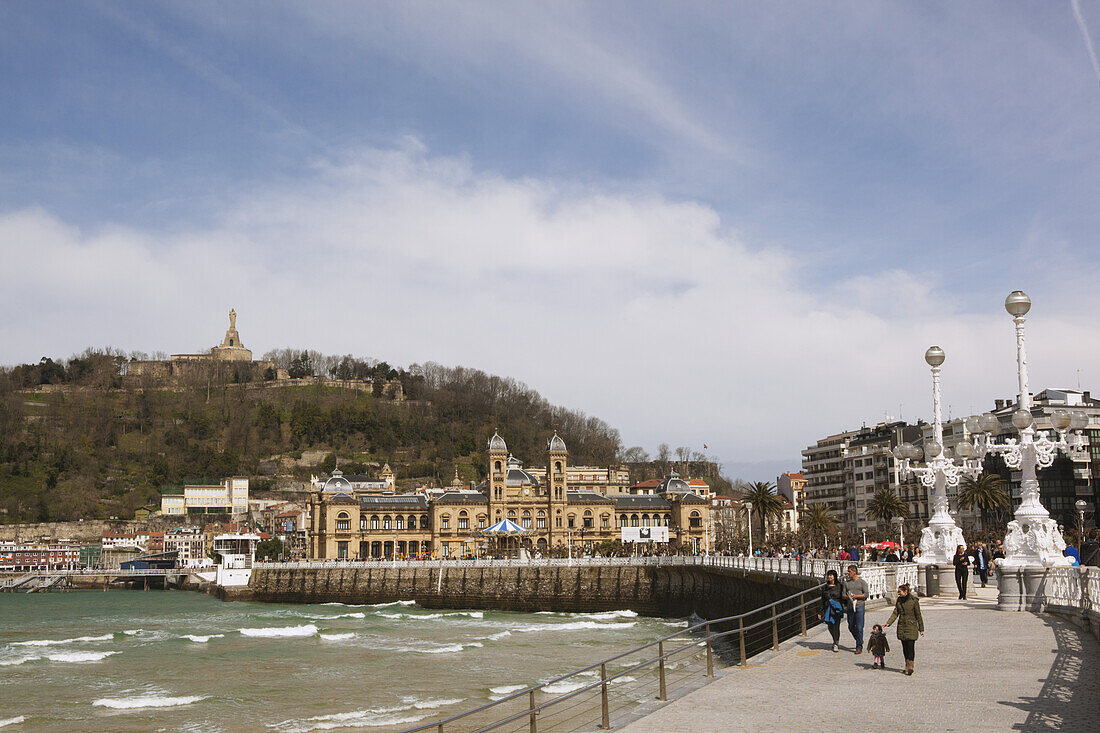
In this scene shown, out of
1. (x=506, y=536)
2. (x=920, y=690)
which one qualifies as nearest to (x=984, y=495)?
(x=506, y=536)

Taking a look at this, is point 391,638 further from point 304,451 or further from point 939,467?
point 304,451

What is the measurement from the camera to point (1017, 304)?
72.3 ft

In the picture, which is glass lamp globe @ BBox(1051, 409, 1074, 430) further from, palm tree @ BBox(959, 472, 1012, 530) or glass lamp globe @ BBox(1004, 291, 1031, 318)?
palm tree @ BBox(959, 472, 1012, 530)

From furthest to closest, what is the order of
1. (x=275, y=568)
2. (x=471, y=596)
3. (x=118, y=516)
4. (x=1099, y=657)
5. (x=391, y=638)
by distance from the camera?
(x=118, y=516) → (x=275, y=568) → (x=471, y=596) → (x=391, y=638) → (x=1099, y=657)

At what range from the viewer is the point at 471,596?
68.0m

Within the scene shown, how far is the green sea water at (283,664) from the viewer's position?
1027 inches

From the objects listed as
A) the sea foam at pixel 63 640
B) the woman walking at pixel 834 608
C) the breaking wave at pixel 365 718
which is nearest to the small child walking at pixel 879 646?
the woman walking at pixel 834 608

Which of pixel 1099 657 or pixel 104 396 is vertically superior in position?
pixel 104 396

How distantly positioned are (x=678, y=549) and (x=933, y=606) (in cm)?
6751

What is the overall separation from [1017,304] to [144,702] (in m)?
26.5

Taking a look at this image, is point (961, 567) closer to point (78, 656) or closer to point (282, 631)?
point (78, 656)

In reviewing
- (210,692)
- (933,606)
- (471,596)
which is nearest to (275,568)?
(471,596)

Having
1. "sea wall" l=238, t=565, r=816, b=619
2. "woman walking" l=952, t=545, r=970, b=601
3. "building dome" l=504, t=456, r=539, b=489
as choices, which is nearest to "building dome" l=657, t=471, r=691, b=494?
"building dome" l=504, t=456, r=539, b=489

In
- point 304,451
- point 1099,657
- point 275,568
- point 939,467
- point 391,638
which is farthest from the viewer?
point 304,451
